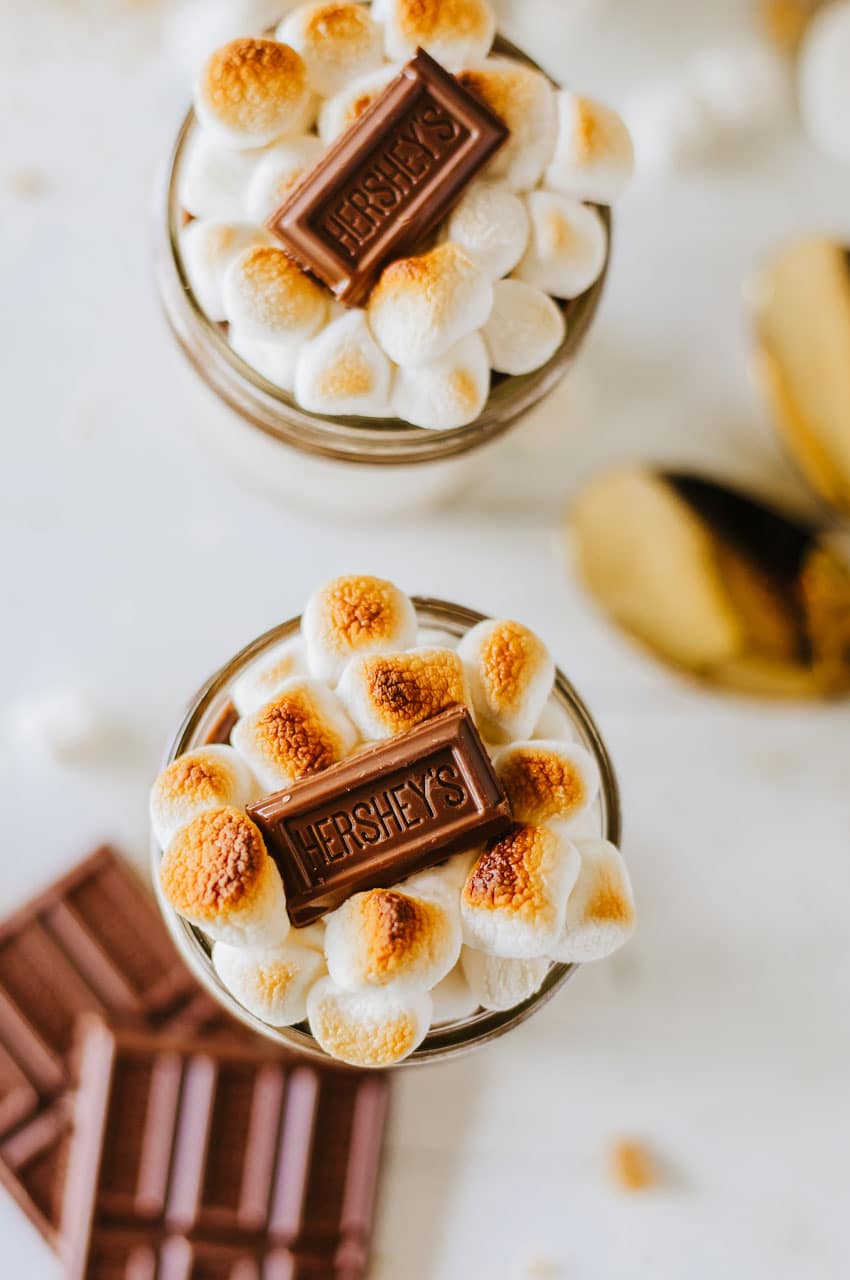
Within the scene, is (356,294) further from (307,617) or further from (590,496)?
(590,496)

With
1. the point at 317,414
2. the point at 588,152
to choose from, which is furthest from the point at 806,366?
the point at 317,414

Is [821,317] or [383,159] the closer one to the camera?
[383,159]

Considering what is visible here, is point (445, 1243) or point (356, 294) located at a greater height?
point (356, 294)

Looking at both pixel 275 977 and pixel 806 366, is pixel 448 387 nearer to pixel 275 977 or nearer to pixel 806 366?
pixel 275 977

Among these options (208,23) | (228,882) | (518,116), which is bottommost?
(228,882)

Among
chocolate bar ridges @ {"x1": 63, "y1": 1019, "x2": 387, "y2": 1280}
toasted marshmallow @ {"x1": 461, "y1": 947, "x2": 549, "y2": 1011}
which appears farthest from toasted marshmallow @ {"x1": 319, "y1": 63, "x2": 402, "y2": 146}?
chocolate bar ridges @ {"x1": 63, "y1": 1019, "x2": 387, "y2": 1280}

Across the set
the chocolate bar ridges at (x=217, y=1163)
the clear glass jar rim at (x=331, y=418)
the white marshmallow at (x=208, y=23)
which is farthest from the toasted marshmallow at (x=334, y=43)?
the chocolate bar ridges at (x=217, y=1163)

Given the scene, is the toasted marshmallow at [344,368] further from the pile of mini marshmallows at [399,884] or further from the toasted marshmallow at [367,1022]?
the toasted marshmallow at [367,1022]

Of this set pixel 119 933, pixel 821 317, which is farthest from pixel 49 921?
pixel 821 317
